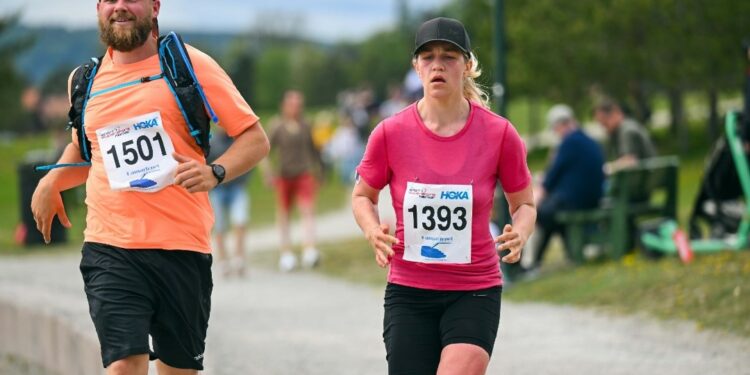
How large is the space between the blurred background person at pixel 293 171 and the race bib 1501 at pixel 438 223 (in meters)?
11.0

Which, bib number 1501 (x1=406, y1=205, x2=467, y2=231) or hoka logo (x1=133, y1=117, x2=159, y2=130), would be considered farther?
hoka logo (x1=133, y1=117, x2=159, y2=130)

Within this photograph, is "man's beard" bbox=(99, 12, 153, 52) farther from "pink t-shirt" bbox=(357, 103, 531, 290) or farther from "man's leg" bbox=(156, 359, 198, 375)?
"man's leg" bbox=(156, 359, 198, 375)

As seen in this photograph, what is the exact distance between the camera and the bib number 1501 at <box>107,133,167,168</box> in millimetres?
5590

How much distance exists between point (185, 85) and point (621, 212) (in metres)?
8.33

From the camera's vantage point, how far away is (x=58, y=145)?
2705cm

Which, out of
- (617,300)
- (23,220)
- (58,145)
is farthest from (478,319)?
(58,145)

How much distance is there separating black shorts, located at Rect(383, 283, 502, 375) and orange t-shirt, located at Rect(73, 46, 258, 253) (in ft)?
3.08

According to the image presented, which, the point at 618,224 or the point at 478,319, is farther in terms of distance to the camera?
the point at 618,224

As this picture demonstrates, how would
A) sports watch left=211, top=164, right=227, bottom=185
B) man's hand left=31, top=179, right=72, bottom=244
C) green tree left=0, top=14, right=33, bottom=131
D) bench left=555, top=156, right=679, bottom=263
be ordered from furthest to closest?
green tree left=0, top=14, right=33, bottom=131 < bench left=555, top=156, right=679, bottom=263 < man's hand left=31, top=179, right=72, bottom=244 < sports watch left=211, top=164, right=227, bottom=185

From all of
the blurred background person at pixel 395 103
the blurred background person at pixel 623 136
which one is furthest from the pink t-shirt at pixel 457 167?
the blurred background person at pixel 623 136

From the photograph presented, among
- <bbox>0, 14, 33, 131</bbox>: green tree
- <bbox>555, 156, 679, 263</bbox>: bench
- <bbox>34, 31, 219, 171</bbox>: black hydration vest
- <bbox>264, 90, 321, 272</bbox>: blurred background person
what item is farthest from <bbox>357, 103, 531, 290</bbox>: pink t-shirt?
<bbox>0, 14, 33, 131</bbox>: green tree

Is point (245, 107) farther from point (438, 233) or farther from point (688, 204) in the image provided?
point (688, 204)

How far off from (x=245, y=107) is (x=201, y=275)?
2.42ft

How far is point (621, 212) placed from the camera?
522 inches
